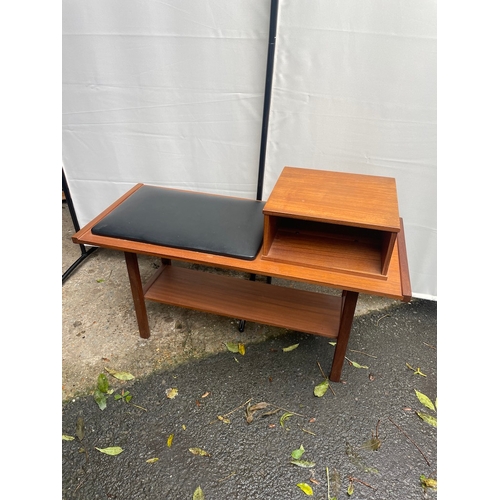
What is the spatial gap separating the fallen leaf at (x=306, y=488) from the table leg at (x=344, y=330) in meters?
0.52

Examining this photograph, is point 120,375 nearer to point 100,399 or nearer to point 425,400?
point 100,399

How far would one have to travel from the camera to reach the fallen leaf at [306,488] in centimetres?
135

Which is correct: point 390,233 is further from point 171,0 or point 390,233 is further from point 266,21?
point 171,0

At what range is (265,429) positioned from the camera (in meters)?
1.56

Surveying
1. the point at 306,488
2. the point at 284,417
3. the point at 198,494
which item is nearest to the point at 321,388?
the point at 284,417

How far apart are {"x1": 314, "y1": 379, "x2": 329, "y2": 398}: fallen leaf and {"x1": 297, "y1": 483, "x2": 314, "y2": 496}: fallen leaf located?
41 centimetres

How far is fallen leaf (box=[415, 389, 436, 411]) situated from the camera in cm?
167

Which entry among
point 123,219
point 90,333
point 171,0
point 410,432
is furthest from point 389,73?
point 90,333

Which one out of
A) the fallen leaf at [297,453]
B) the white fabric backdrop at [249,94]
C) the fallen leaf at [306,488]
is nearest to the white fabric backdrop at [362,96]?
the white fabric backdrop at [249,94]

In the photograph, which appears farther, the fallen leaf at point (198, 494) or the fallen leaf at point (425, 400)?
the fallen leaf at point (425, 400)

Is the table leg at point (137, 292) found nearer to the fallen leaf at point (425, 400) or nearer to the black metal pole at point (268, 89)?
the black metal pole at point (268, 89)

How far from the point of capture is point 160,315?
215cm

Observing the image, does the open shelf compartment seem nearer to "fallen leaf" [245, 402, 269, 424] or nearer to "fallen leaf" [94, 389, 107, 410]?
"fallen leaf" [245, 402, 269, 424]

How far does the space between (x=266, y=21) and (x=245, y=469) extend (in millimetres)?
1970
